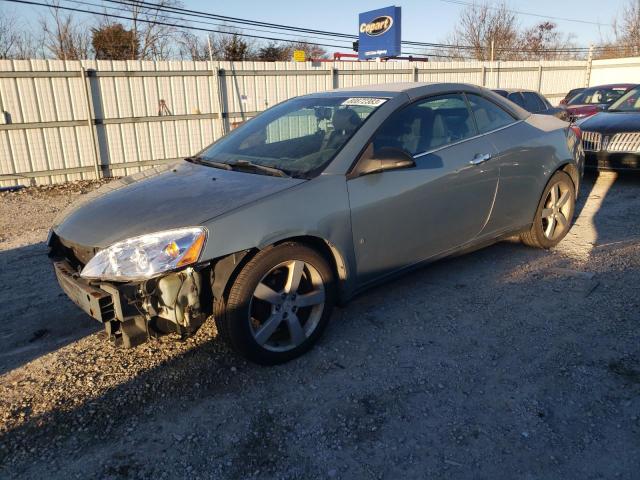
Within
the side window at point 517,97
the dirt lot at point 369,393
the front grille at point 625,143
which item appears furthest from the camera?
the side window at point 517,97

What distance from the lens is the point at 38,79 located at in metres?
9.66

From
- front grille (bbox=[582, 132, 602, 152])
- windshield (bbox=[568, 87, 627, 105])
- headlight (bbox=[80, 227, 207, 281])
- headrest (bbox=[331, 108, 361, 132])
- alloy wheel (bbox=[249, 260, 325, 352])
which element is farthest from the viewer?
windshield (bbox=[568, 87, 627, 105])

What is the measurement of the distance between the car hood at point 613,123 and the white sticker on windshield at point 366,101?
5.85 meters

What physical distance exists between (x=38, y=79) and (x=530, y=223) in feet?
30.3

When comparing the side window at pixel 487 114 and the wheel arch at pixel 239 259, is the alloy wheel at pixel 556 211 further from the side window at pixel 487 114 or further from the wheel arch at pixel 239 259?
the wheel arch at pixel 239 259

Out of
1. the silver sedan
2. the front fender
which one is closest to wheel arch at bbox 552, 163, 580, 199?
the silver sedan

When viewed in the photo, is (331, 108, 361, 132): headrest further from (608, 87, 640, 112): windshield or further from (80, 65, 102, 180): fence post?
(80, 65, 102, 180): fence post

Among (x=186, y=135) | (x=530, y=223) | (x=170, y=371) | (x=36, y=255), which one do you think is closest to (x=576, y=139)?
(x=530, y=223)

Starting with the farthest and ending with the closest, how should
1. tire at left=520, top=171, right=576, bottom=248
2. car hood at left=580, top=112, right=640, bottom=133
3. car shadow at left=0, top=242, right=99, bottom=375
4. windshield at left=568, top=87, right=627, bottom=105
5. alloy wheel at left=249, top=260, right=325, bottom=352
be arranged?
windshield at left=568, top=87, right=627, bottom=105 → car hood at left=580, top=112, right=640, bottom=133 → tire at left=520, top=171, right=576, bottom=248 → car shadow at left=0, top=242, right=99, bottom=375 → alloy wheel at left=249, top=260, right=325, bottom=352

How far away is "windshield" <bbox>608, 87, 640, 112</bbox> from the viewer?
8.77 m

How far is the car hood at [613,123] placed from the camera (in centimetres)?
782

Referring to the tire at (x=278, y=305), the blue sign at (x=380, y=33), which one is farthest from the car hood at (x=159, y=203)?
the blue sign at (x=380, y=33)

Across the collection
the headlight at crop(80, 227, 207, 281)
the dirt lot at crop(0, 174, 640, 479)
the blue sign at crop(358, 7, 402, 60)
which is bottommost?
the dirt lot at crop(0, 174, 640, 479)

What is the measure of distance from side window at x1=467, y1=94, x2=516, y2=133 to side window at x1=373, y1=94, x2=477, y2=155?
0.11 m
